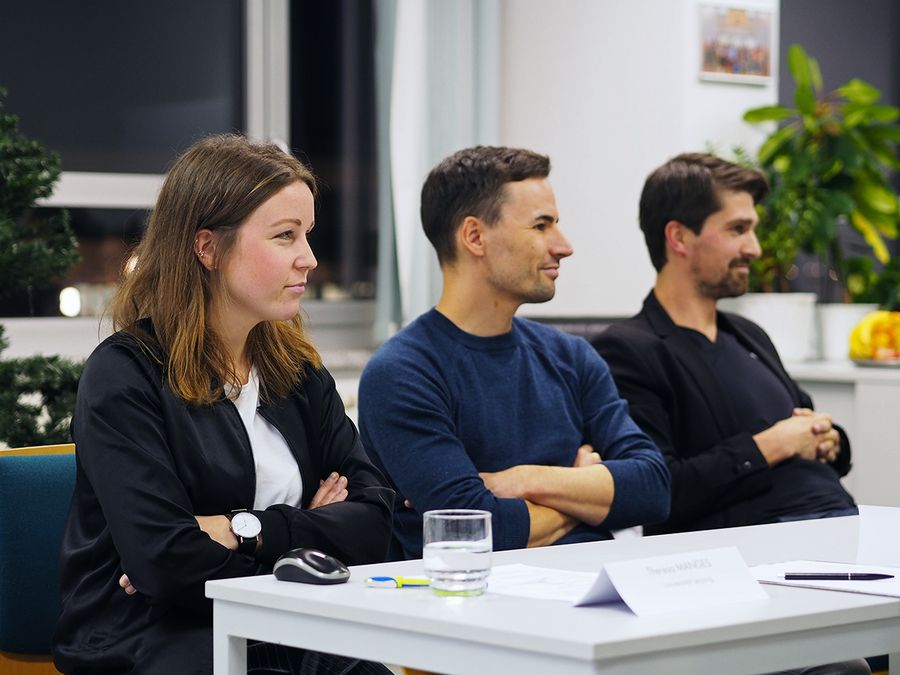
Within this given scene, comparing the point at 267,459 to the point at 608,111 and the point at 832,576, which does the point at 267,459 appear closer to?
the point at 832,576

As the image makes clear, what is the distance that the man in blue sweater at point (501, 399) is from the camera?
241 centimetres

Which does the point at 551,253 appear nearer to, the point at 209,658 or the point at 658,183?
the point at 658,183

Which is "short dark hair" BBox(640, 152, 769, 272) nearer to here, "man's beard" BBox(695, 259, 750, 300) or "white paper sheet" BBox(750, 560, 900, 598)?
"man's beard" BBox(695, 259, 750, 300)

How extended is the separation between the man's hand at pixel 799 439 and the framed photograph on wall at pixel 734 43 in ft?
6.22

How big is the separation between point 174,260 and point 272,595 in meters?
0.73

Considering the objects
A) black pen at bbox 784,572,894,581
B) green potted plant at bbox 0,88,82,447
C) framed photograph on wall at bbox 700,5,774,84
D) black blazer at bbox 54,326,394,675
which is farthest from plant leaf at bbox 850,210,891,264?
black pen at bbox 784,572,894,581

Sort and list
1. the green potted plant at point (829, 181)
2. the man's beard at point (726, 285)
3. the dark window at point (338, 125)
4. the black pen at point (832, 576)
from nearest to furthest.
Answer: the black pen at point (832, 576)
the man's beard at point (726, 285)
the green potted plant at point (829, 181)
the dark window at point (338, 125)

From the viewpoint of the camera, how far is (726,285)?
10.6 feet

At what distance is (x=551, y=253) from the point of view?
8.80ft

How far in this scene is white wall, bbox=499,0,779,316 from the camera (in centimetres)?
463

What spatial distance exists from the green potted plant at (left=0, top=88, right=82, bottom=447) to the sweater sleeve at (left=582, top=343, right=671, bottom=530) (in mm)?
1121

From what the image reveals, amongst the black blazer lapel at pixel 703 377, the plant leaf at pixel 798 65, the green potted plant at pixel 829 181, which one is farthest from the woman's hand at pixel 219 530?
the plant leaf at pixel 798 65

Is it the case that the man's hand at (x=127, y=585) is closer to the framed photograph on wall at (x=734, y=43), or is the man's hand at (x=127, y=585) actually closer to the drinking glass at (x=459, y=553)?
the drinking glass at (x=459, y=553)

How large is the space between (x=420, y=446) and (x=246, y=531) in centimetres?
51
